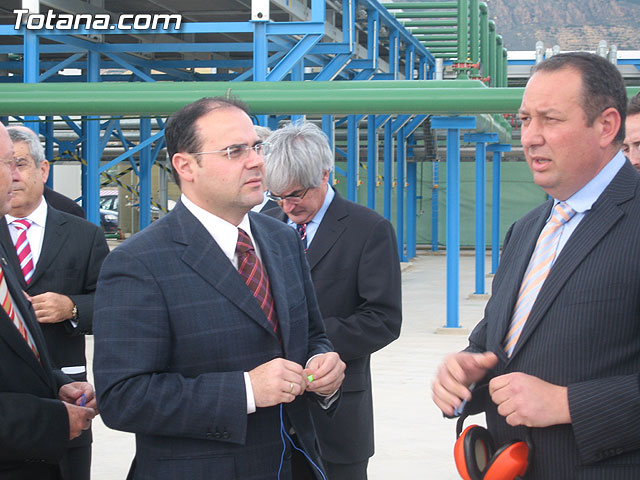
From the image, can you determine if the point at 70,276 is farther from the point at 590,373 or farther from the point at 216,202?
the point at 590,373

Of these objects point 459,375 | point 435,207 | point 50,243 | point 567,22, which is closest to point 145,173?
point 435,207

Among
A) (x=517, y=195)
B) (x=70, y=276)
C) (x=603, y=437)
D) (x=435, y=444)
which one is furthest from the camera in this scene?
(x=517, y=195)

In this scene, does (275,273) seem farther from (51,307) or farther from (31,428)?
(51,307)

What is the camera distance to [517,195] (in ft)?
76.1

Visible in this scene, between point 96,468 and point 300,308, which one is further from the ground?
point 300,308

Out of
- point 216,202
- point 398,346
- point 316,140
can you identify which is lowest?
point 398,346

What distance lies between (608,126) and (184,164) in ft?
3.85

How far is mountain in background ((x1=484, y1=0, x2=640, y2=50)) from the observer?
105 meters

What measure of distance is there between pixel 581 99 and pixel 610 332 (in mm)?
566

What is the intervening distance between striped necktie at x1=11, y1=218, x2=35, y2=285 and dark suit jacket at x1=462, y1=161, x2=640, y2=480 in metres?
2.17

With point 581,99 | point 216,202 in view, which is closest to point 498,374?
point 581,99

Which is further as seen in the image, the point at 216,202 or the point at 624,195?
the point at 216,202

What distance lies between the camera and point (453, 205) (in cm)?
1053

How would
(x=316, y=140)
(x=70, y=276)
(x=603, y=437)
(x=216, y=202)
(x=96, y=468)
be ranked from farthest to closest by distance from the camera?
1. (x=96, y=468)
2. (x=70, y=276)
3. (x=316, y=140)
4. (x=216, y=202)
5. (x=603, y=437)
